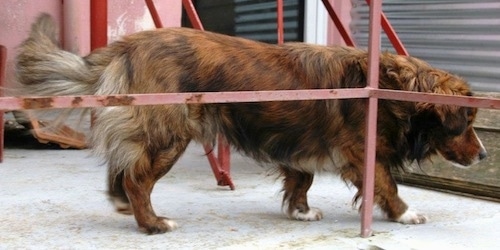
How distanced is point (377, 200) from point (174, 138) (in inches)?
47.1

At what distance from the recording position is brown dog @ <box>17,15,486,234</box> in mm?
3807

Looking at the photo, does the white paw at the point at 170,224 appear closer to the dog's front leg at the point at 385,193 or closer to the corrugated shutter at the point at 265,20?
the dog's front leg at the point at 385,193

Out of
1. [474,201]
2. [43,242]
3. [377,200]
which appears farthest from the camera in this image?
[474,201]

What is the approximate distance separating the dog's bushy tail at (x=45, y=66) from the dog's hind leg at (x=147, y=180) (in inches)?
17.8

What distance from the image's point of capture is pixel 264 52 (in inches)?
163

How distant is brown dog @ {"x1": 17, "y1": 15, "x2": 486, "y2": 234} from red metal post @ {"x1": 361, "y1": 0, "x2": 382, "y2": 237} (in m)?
0.26

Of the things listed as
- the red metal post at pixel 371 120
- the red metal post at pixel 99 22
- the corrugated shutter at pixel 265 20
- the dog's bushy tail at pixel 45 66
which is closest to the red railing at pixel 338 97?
the red metal post at pixel 371 120

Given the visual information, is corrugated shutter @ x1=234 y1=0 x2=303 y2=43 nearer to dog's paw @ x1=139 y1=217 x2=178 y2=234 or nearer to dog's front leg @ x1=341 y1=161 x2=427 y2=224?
dog's front leg @ x1=341 y1=161 x2=427 y2=224

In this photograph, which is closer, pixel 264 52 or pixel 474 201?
pixel 264 52

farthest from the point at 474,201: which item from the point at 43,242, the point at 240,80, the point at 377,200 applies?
the point at 43,242

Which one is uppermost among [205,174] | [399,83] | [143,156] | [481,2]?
[481,2]

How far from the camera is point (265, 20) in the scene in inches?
326

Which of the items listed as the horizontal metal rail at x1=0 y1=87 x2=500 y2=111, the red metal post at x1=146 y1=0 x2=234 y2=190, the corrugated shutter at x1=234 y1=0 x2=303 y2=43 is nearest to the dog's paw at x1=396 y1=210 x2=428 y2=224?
the horizontal metal rail at x1=0 y1=87 x2=500 y2=111

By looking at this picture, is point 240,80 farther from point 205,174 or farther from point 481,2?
point 481,2
